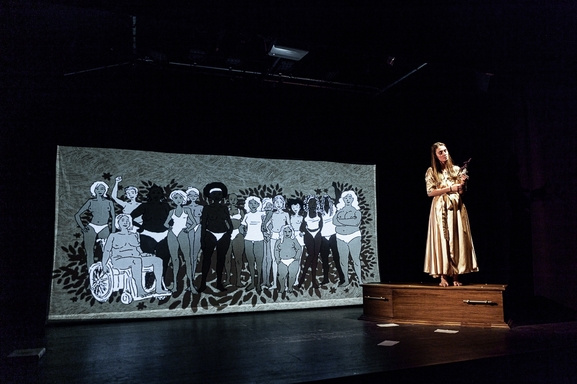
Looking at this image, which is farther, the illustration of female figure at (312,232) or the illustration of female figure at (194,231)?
the illustration of female figure at (312,232)

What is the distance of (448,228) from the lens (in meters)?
3.90

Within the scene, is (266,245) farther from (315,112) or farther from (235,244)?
(315,112)

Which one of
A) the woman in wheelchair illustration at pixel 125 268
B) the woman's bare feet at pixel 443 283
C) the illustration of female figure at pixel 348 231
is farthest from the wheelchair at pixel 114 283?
the woman's bare feet at pixel 443 283

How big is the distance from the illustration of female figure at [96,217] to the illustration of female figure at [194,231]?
893 mm

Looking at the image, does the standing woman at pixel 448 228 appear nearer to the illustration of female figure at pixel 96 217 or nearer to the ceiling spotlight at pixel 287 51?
the ceiling spotlight at pixel 287 51

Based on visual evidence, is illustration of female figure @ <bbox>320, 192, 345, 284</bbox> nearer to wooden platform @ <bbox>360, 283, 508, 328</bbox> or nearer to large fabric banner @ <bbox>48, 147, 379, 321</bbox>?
large fabric banner @ <bbox>48, 147, 379, 321</bbox>

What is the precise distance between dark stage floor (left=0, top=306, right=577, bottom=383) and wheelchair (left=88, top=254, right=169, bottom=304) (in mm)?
591

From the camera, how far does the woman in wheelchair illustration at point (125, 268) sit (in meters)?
4.39

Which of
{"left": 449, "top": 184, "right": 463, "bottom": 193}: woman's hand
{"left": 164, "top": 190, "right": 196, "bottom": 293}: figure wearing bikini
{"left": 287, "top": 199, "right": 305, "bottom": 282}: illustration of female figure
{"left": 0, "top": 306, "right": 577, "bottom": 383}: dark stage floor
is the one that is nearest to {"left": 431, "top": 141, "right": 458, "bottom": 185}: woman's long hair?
{"left": 449, "top": 184, "right": 463, "bottom": 193}: woman's hand

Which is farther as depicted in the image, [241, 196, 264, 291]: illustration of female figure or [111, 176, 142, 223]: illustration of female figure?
[241, 196, 264, 291]: illustration of female figure

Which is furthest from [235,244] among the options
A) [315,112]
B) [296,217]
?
[315,112]

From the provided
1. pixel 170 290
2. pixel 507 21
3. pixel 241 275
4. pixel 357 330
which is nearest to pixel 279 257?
pixel 241 275

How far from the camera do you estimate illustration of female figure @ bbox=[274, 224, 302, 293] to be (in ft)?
16.8

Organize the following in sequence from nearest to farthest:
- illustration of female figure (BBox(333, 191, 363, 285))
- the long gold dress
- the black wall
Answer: the black wall < the long gold dress < illustration of female figure (BBox(333, 191, 363, 285))
